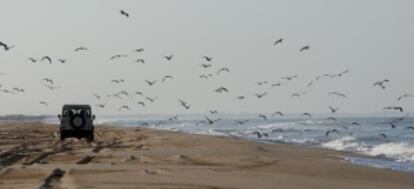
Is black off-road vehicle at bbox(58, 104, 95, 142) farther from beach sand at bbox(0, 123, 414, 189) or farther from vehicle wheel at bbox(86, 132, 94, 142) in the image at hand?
beach sand at bbox(0, 123, 414, 189)

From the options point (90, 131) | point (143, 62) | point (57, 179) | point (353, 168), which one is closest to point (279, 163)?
point (353, 168)

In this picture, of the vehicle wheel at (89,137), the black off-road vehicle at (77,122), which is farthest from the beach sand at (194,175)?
the black off-road vehicle at (77,122)

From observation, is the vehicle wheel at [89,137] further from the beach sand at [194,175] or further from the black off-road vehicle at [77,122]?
the beach sand at [194,175]

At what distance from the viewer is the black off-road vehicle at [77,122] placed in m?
37.3

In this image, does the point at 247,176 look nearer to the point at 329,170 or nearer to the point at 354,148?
the point at 329,170

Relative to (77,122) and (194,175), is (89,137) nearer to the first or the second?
(77,122)

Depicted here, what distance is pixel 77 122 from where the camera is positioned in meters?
37.4

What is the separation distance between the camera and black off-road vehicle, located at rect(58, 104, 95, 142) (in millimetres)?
37344

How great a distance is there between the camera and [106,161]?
21.0 meters

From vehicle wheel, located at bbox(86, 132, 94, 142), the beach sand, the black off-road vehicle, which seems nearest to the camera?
the beach sand

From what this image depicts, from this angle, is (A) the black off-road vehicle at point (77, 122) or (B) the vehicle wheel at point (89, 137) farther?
(A) the black off-road vehicle at point (77, 122)

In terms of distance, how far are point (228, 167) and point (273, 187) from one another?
4843 mm

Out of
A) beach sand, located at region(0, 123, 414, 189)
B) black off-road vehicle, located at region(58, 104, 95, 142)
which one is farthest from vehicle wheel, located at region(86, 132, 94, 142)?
beach sand, located at region(0, 123, 414, 189)

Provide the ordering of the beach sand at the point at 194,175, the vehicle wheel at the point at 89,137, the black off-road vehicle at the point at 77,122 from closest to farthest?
the beach sand at the point at 194,175 → the vehicle wheel at the point at 89,137 → the black off-road vehicle at the point at 77,122
